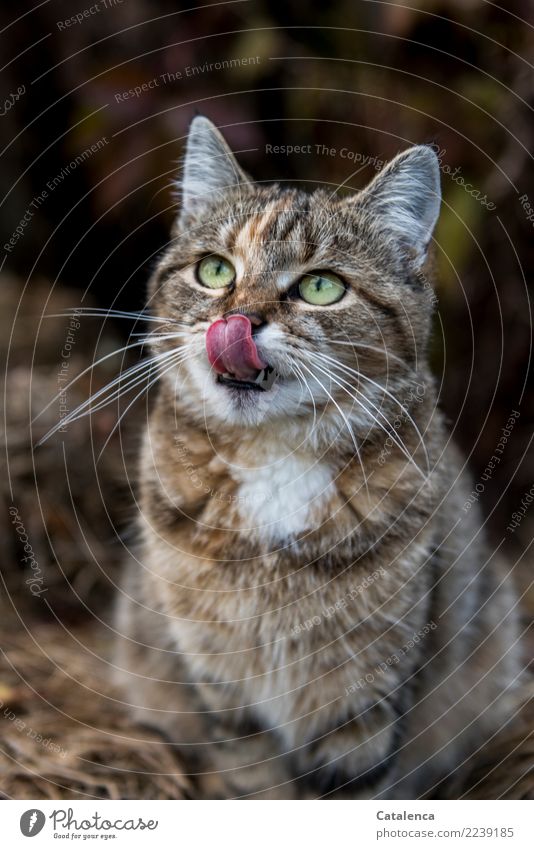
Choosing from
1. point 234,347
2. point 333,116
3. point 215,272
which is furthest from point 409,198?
point 333,116

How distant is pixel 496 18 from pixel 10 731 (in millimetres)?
2986

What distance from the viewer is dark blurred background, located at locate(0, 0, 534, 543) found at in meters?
3.24

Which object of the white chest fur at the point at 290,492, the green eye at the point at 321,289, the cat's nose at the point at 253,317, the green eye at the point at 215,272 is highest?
the green eye at the point at 215,272

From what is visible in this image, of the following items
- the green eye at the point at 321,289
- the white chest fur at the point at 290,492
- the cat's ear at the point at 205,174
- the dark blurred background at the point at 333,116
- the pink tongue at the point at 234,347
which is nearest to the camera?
the pink tongue at the point at 234,347

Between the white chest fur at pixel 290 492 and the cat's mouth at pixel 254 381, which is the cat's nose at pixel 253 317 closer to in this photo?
the cat's mouth at pixel 254 381

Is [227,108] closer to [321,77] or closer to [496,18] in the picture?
[321,77]

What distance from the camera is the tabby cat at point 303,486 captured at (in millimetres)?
1958

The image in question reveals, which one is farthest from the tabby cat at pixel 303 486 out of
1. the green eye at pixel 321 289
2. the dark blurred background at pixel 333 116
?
the dark blurred background at pixel 333 116

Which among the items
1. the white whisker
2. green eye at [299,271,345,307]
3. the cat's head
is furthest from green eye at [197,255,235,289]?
the white whisker

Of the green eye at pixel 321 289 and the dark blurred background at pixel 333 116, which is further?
the dark blurred background at pixel 333 116

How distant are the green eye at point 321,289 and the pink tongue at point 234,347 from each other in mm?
206

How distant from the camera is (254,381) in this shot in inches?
73.8

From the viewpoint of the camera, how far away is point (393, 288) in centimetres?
203
